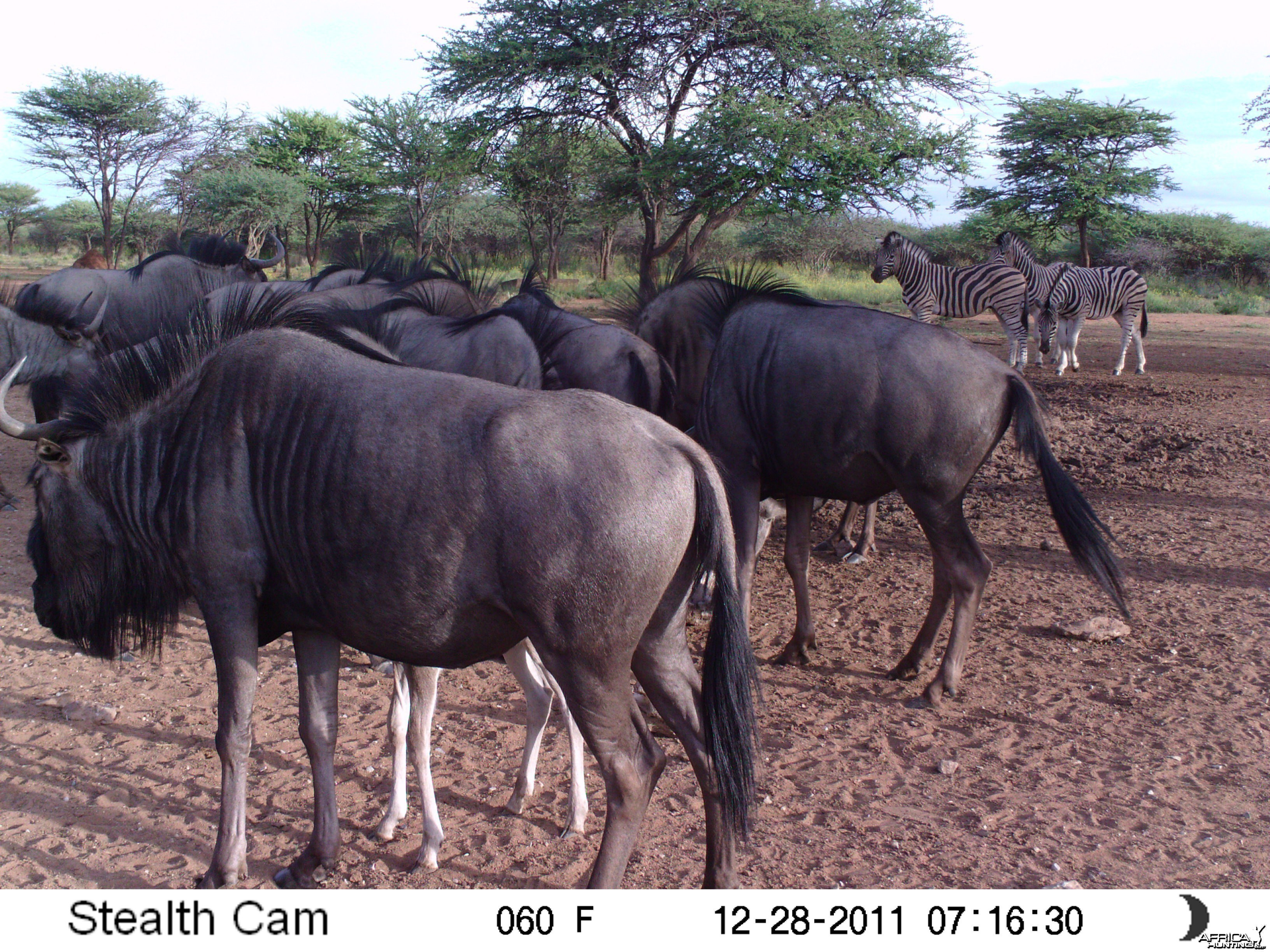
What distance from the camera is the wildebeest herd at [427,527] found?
2455 mm

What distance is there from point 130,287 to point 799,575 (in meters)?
7.18

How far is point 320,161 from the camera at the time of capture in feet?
101

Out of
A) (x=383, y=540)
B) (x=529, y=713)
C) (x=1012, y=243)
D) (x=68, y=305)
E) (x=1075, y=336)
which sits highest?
(x=1012, y=243)

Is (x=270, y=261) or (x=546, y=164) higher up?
(x=546, y=164)

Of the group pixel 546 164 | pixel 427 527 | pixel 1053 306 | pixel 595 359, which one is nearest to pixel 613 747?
pixel 427 527

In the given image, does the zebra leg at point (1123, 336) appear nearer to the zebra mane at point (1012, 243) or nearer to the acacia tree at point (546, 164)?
the zebra mane at point (1012, 243)

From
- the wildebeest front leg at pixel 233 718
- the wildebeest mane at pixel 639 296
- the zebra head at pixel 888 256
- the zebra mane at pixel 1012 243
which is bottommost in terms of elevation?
the wildebeest front leg at pixel 233 718

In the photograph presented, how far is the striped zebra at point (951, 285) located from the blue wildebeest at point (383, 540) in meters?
13.8

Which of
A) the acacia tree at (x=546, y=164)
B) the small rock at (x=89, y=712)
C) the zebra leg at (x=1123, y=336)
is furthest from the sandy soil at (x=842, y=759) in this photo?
the acacia tree at (x=546, y=164)

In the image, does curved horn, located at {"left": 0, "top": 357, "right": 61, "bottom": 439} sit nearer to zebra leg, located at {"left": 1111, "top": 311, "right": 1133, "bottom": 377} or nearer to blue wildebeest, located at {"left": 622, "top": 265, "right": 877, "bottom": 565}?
blue wildebeest, located at {"left": 622, "top": 265, "right": 877, "bottom": 565}

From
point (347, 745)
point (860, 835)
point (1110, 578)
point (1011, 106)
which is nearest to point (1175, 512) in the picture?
point (1110, 578)

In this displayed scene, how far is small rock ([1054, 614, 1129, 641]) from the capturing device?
5.02 m

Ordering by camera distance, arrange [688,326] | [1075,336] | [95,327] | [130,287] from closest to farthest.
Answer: [688,326] → [95,327] → [130,287] → [1075,336]

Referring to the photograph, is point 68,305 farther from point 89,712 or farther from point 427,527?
point 427,527
